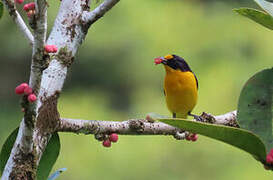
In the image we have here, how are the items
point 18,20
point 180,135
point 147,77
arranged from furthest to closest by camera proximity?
point 147,77 < point 180,135 < point 18,20

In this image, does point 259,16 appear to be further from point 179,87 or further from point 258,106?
point 179,87

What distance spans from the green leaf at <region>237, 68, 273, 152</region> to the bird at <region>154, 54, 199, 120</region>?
1.94 meters

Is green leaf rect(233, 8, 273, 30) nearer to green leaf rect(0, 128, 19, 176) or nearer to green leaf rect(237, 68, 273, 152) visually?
green leaf rect(237, 68, 273, 152)

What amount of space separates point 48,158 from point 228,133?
2.02 ft

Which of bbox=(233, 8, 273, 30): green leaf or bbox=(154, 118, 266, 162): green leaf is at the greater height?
bbox=(233, 8, 273, 30): green leaf

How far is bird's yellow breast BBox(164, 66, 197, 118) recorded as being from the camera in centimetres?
298

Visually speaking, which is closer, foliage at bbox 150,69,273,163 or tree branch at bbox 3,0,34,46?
foliage at bbox 150,69,273,163

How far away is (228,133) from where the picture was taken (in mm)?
842

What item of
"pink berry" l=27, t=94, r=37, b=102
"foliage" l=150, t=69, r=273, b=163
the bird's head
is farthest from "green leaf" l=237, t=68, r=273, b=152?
the bird's head

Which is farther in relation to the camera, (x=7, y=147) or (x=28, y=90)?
(x=7, y=147)

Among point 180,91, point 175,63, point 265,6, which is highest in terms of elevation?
point 265,6

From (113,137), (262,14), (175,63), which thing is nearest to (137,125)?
(113,137)

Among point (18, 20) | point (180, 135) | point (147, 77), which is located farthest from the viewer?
point (147, 77)

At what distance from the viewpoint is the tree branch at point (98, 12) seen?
4.04 ft
